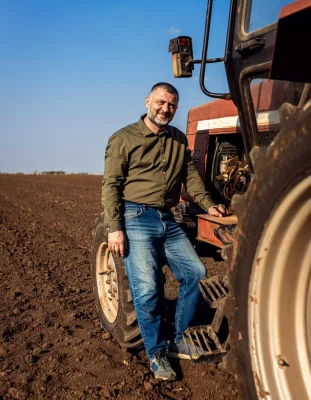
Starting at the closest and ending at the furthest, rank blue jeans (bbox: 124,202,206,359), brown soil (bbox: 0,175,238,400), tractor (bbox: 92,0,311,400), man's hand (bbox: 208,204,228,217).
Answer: tractor (bbox: 92,0,311,400), brown soil (bbox: 0,175,238,400), blue jeans (bbox: 124,202,206,359), man's hand (bbox: 208,204,228,217)

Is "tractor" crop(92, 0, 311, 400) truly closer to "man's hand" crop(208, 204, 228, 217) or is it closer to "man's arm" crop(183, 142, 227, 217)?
"man's hand" crop(208, 204, 228, 217)

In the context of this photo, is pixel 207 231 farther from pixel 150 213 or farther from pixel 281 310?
pixel 281 310

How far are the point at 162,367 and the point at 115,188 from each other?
1.13m

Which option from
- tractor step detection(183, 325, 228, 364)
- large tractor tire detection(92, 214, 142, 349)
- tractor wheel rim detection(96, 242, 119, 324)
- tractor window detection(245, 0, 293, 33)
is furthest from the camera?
tractor wheel rim detection(96, 242, 119, 324)

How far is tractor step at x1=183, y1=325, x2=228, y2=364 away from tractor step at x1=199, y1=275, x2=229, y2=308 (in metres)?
0.17

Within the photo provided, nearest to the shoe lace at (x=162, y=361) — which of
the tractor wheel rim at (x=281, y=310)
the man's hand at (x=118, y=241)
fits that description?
the man's hand at (x=118, y=241)

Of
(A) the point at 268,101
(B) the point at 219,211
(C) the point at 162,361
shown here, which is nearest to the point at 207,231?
(B) the point at 219,211

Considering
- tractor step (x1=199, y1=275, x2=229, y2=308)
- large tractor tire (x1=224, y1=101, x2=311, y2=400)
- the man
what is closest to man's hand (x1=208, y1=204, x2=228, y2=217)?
the man

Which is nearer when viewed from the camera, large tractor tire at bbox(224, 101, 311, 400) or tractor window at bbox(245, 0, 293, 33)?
large tractor tire at bbox(224, 101, 311, 400)

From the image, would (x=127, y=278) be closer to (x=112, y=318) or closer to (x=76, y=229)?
(x=112, y=318)

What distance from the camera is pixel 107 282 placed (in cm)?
394

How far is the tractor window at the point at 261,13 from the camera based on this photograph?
243cm

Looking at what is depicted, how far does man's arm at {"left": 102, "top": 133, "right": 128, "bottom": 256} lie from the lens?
10.5ft

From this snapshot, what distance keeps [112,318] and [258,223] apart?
2.20m
